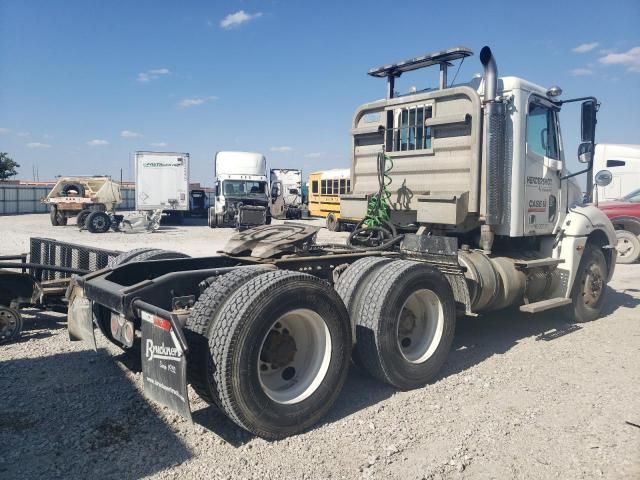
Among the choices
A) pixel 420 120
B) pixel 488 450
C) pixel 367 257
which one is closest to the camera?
pixel 488 450

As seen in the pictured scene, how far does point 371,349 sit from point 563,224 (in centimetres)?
390

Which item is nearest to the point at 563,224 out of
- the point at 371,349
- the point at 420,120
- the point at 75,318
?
the point at 420,120

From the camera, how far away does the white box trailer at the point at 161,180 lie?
26.1m

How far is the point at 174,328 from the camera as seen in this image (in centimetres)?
306

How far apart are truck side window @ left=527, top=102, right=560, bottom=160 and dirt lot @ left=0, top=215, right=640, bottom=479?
244 cm

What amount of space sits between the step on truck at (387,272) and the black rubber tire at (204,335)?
0.01 m

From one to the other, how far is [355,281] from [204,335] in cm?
159

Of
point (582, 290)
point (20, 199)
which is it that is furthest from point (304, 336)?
point (20, 199)

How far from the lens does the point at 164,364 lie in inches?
126

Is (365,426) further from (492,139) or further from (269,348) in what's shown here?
(492,139)

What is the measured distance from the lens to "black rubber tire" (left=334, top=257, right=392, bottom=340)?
4448mm

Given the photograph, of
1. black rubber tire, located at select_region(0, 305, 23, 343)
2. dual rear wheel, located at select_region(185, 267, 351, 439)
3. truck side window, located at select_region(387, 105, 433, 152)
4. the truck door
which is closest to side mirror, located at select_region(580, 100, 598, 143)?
the truck door

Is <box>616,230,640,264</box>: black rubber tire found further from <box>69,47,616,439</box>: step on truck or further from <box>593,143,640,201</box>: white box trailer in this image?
<box>69,47,616,439</box>: step on truck

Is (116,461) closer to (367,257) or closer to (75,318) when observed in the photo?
(75,318)
